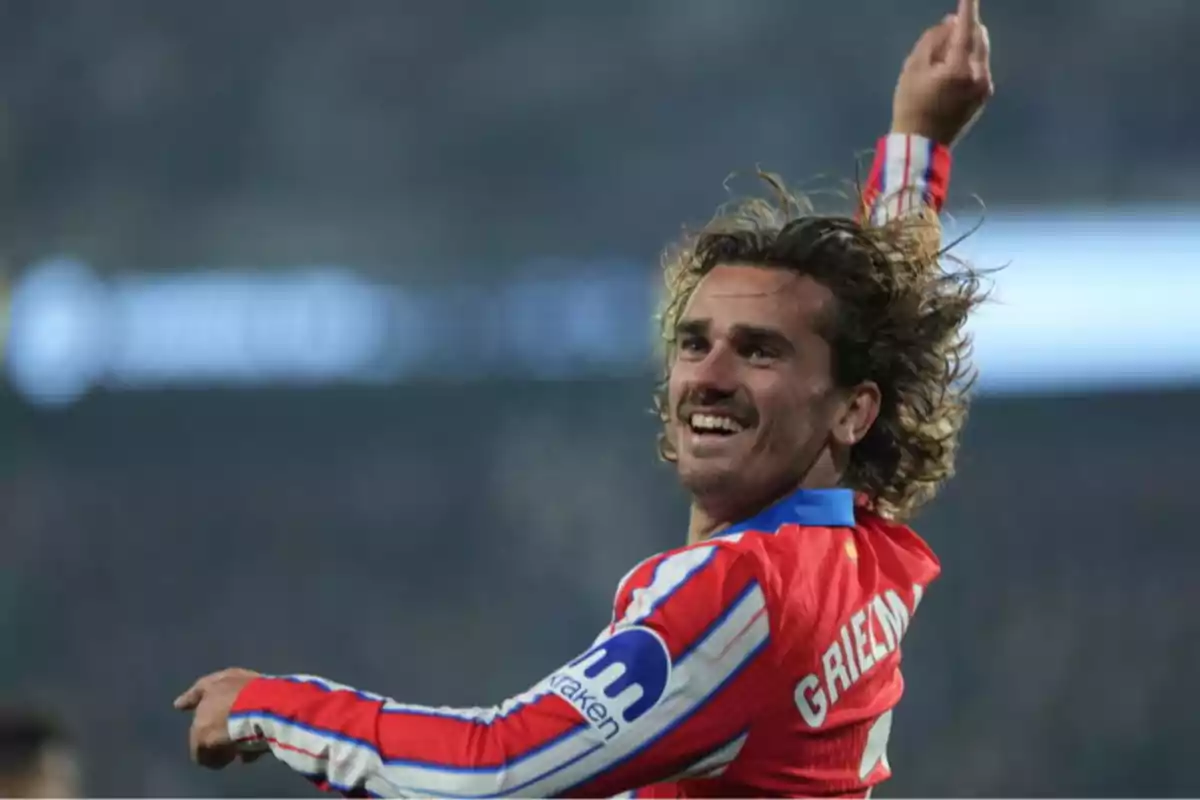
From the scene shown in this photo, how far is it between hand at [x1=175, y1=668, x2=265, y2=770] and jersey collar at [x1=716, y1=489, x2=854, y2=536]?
0.54 metres

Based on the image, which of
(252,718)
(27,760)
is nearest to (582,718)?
(252,718)

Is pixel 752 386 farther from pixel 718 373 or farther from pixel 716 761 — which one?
pixel 716 761

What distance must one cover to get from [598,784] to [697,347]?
52 cm

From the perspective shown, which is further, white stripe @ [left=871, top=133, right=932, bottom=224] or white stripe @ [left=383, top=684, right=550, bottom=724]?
white stripe @ [left=871, top=133, right=932, bottom=224]

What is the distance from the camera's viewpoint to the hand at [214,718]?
1650mm

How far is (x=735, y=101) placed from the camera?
244 inches

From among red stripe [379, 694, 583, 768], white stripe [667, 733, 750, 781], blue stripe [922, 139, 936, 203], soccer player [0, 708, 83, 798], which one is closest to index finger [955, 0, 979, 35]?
blue stripe [922, 139, 936, 203]

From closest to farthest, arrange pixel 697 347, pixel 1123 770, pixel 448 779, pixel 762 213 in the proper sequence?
pixel 448 779 → pixel 697 347 → pixel 762 213 → pixel 1123 770

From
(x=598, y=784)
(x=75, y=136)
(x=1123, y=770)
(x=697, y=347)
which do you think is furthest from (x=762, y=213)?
(x=75, y=136)

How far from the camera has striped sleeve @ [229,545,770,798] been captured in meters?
1.59

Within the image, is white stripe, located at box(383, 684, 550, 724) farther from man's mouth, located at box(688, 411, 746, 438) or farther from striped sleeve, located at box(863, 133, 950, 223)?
striped sleeve, located at box(863, 133, 950, 223)

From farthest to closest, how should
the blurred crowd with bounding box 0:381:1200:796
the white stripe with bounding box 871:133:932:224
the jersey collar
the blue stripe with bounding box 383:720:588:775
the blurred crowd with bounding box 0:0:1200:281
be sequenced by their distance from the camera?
the blurred crowd with bounding box 0:0:1200:281 → the blurred crowd with bounding box 0:381:1200:796 → the white stripe with bounding box 871:133:932:224 → the jersey collar → the blue stripe with bounding box 383:720:588:775

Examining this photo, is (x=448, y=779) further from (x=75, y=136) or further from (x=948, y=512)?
(x=75, y=136)

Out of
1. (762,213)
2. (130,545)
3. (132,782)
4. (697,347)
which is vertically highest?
(762,213)
